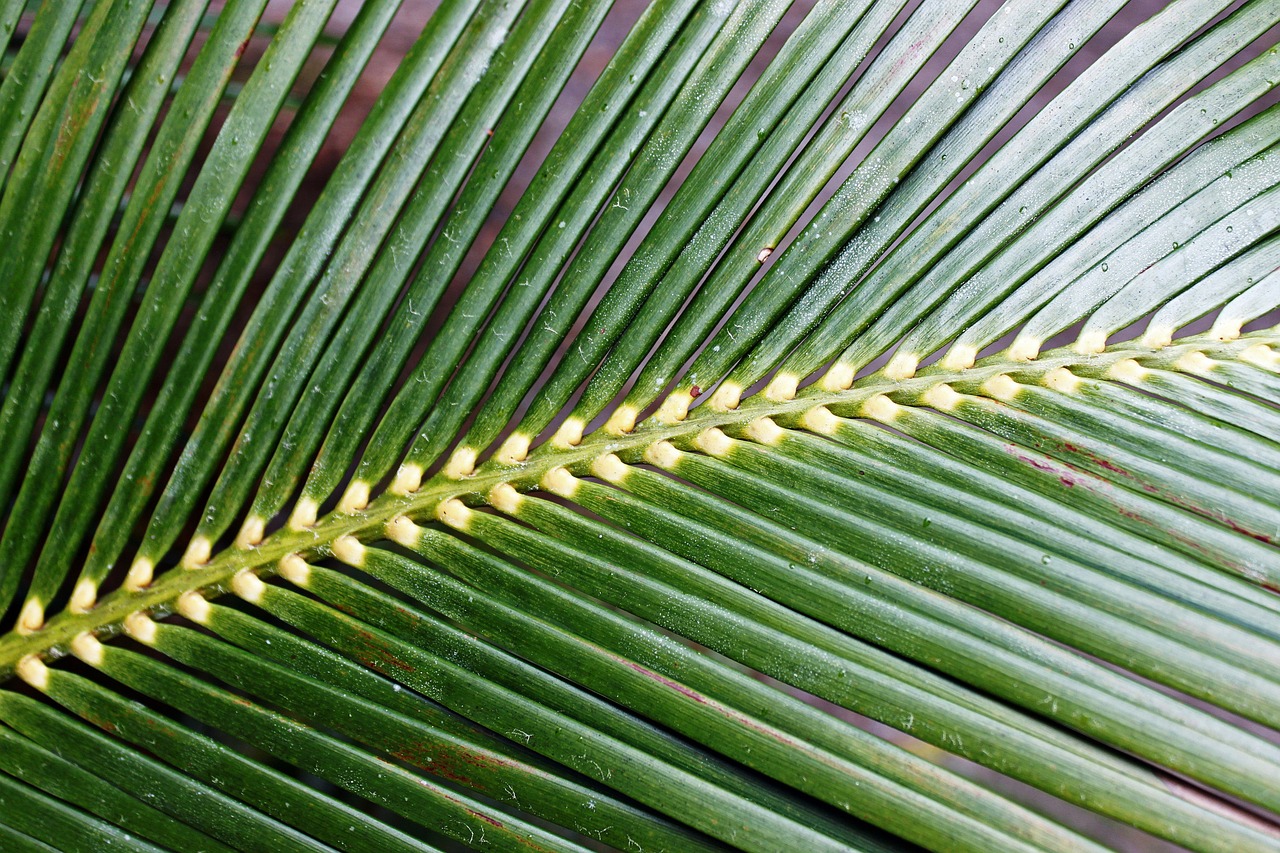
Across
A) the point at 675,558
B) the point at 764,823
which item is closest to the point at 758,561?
the point at 675,558

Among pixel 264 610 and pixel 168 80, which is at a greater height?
pixel 168 80

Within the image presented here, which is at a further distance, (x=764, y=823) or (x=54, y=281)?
(x=54, y=281)

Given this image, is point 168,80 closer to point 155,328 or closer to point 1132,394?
point 155,328

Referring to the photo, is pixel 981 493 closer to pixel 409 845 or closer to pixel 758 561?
pixel 758 561

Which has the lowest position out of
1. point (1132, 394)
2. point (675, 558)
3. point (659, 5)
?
point (675, 558)

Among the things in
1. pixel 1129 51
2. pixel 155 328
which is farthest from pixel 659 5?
pixel 155 328

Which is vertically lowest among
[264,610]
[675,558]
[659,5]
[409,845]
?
[409,845]
